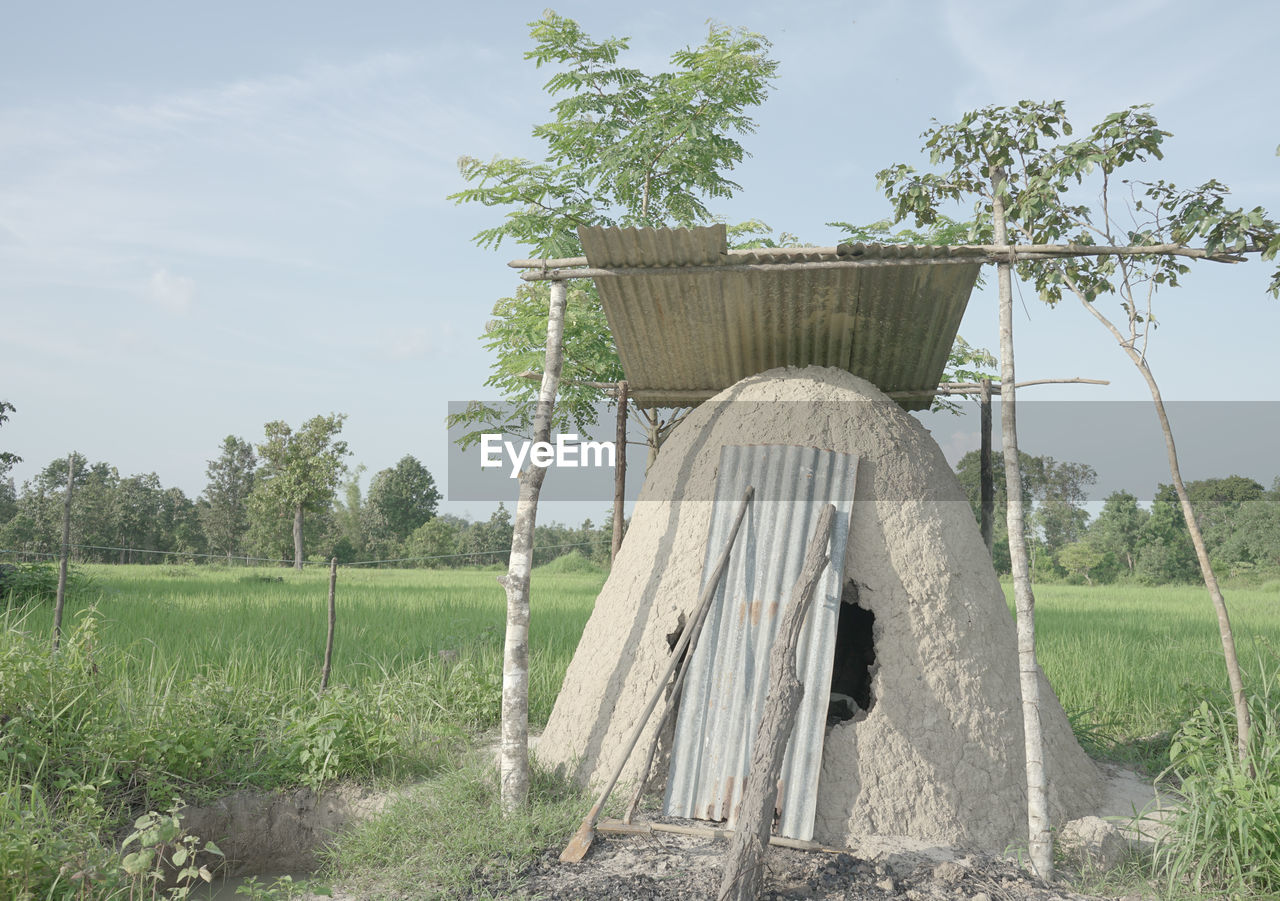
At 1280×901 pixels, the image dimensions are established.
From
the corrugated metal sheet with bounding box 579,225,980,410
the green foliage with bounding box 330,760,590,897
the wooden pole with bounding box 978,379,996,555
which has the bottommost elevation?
the green foliage with bounding box 330,760,590,897

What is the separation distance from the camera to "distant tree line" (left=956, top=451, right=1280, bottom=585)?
32.1m

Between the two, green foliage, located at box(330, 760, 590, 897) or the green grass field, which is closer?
green foliage, located at box(330, 760, 590, 897)

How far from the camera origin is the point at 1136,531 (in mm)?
34844

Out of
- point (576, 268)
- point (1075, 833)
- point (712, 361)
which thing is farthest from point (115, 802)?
point (1075, 833)

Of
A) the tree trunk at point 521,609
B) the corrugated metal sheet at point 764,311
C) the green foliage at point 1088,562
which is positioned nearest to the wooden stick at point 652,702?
the tree trunk at point 521,609

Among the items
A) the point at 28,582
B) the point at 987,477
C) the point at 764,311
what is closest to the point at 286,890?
the point at 764,311

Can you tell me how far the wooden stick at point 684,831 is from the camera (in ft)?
13.3

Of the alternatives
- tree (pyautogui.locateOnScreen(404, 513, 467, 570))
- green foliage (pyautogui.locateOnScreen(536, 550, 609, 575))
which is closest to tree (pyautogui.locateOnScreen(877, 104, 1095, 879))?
green foliage (pyautogui.locateOnScreen(536, 550, 609, 575))

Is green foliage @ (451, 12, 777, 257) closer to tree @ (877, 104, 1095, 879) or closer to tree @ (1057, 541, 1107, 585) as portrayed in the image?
tree @ (877, 104, 1095, 879)

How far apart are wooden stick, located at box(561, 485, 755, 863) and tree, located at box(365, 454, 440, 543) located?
4093cm

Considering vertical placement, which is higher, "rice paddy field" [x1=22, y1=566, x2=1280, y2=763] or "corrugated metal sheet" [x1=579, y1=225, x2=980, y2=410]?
"corrugated metal sheet" [x1=579, y1=225, x2=980, y2=410]

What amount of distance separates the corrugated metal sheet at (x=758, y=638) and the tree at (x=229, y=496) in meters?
40.3

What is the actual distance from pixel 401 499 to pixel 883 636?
1686 inches

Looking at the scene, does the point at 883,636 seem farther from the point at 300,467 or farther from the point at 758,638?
the point at 300,467
